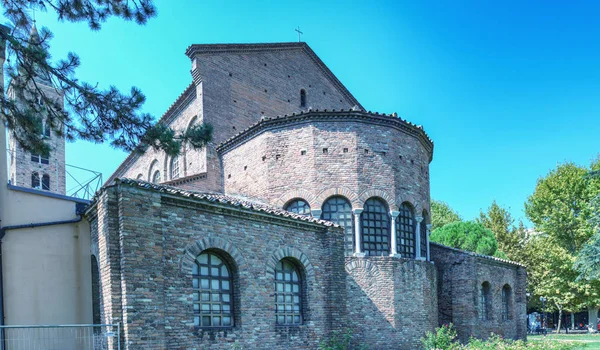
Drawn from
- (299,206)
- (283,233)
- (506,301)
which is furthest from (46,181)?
(506,301)

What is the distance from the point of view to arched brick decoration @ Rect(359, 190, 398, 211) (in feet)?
56.5

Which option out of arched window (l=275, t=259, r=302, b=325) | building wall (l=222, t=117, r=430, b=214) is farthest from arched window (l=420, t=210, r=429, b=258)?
arched window (l=275, t=259, r=302, b=325)

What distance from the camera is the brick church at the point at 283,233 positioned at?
1015cm

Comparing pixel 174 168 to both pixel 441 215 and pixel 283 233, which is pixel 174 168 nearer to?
pixel 283 233

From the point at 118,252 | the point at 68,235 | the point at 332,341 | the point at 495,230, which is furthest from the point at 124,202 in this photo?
the point at 495,230

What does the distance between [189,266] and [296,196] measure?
279 inches

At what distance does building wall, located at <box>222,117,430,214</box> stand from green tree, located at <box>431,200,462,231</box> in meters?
28.7

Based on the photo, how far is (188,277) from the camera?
1084cm

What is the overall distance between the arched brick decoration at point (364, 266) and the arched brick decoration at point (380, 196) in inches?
73.4

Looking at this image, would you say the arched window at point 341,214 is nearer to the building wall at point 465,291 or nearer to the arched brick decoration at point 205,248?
the building wall at point 465,291

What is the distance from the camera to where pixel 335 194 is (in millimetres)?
17250

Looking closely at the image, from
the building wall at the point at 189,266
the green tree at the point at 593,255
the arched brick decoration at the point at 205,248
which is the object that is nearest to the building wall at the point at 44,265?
the building wall at the point at 189,266

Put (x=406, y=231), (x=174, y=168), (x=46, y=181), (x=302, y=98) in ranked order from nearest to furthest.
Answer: (x=406, y=231) < (x=302, y=98) < (x=174, y=168) < (x=46, y=181)

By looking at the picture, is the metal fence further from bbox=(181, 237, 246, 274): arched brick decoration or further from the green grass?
the green grass
